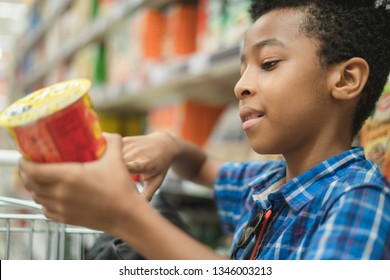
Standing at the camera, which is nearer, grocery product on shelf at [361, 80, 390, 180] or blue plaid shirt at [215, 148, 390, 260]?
blue plaid shirt at [215, 148, 390, 260]

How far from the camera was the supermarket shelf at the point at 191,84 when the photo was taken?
1514mm

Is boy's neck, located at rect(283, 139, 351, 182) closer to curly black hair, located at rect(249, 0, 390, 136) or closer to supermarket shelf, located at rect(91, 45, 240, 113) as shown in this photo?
curly black hair, located at rect(249, 0, 390, 136)

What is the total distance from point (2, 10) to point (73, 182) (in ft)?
22.3

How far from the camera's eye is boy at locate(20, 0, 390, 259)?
22.1 inches

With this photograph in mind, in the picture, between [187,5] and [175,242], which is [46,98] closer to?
[175,242]

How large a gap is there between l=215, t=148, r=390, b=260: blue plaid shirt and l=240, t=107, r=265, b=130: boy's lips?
12cm

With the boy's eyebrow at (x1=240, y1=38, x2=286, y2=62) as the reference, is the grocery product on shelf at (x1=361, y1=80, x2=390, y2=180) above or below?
below

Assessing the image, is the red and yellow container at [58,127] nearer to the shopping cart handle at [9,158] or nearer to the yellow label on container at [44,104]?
the yellow label on container at [44,104]

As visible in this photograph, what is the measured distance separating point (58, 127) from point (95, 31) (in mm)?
2308

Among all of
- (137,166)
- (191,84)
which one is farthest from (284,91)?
(191,84)

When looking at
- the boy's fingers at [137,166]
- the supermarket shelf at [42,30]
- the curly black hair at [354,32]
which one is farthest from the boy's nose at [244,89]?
the supermarket shelf at [42,30]

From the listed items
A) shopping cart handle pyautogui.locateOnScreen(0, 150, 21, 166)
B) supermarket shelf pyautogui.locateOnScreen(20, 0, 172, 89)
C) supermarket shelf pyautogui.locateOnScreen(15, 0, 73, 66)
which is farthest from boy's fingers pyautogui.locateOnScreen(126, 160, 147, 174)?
supermarket shelf pyautogui.locateOnScreen(15, 0, 73, 66)

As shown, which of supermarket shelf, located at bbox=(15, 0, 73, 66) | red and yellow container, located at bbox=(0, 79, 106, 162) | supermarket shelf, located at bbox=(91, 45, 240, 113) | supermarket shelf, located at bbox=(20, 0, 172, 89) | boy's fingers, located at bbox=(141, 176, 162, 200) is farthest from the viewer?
supermarket shelf, located at bbox=(15, 0, 73, 66)

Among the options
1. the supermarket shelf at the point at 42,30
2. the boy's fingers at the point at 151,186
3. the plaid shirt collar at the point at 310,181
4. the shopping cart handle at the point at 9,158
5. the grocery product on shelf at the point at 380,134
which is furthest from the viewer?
the supermarket shelf at the point at 42,30
